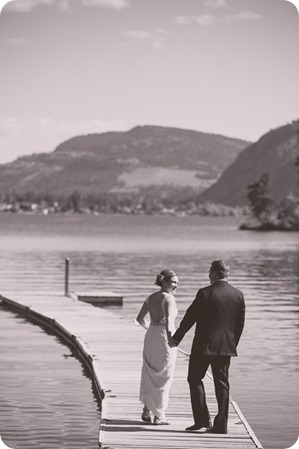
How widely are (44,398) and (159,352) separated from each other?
15.3 ft

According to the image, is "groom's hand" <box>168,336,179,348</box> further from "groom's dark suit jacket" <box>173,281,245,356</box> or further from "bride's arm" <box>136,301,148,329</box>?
"bride's arm" <box>136,301,148,329</box>

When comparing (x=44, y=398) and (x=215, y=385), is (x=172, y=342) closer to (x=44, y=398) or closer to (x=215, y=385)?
(x=215, y=385)

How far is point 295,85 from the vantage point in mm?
18750

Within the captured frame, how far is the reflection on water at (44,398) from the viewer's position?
14.3 metres

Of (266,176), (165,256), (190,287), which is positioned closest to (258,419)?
(190,287)

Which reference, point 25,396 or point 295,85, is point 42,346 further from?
point 295,85

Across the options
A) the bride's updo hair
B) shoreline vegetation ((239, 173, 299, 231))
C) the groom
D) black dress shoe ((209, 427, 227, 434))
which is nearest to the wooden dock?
black dress shoe ((209, 427, 227, 434))

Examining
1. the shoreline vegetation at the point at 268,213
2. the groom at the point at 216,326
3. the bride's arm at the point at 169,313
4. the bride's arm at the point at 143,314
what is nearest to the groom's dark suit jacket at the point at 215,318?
the groom at the point at 216,326

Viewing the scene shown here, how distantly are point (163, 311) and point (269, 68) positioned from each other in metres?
5.84

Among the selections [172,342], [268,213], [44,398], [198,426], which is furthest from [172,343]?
[268,213]

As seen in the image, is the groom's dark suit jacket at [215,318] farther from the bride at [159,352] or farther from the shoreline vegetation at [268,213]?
the shoreline vegetation at [268,213]

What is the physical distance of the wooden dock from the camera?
40.7 ft

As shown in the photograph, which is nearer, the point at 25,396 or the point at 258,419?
the point at 258,419

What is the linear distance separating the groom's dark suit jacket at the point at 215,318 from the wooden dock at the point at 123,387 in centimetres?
110
